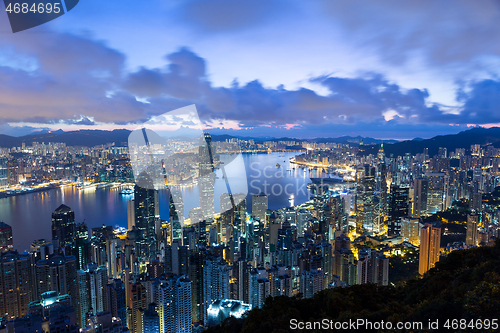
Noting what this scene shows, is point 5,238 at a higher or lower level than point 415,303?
lower

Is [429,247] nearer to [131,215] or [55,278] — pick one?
[55,278]

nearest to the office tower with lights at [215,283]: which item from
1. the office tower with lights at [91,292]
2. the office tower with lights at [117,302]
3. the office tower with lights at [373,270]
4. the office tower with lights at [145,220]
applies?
the office tower with lights at [117,302]

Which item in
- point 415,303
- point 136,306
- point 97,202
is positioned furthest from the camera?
point 97,202

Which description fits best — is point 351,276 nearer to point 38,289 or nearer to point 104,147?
point 38,289

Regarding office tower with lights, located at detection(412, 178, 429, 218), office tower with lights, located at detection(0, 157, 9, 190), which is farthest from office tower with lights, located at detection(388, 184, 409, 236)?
office tower with lights, located at detection(0, 157, 9, 190)

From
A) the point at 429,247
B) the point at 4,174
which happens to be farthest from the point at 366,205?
the point at 4,174

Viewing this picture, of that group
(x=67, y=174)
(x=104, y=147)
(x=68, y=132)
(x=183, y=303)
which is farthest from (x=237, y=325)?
(x=67, y=174)

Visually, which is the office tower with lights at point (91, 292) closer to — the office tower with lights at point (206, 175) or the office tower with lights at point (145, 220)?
the office tower with lights at point (206, 175)
